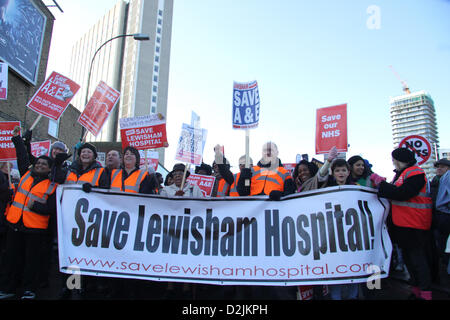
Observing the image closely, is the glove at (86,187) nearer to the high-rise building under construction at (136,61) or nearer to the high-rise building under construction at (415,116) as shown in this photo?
the high-rise building under construction at (136,61)

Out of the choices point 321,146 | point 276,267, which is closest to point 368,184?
point 321,146

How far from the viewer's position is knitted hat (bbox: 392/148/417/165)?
3789 millimetres

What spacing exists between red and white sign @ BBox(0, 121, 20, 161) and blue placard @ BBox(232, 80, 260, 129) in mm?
3675

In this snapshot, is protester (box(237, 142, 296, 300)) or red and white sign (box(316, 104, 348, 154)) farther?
red and white sign (box(316, 104, 348, 154))

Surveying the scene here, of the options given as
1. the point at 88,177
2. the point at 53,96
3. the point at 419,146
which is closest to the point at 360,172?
the point at 419,146

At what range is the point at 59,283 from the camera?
4.30 metres

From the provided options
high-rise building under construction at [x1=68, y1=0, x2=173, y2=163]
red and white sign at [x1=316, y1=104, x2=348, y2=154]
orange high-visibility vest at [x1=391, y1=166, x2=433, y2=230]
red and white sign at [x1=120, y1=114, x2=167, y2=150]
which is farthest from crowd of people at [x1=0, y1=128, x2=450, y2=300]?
high-rise building under construction at [x1=68, y1=0, x2=173, y2=163]

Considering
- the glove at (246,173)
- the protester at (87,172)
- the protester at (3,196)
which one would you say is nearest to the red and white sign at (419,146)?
the glove at (246,173)

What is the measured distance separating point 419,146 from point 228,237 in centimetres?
471

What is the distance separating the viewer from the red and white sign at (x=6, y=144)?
511 cm

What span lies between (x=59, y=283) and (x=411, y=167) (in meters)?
4.92

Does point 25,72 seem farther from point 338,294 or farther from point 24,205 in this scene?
point 338,294

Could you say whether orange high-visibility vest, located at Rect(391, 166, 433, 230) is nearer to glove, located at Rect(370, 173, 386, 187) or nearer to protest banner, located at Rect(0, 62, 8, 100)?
glove, located at Rect(370, 173, 386, 187)

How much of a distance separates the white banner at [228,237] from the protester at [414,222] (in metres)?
0.17
